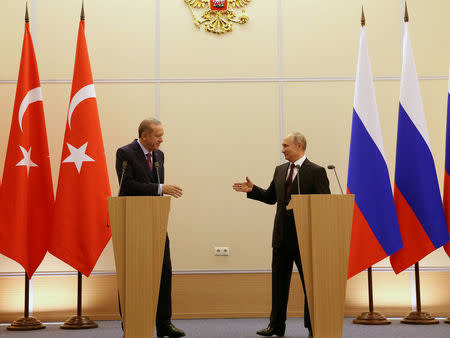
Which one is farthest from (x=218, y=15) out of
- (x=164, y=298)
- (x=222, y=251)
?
(x=164, y=298)

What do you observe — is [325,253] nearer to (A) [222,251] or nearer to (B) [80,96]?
(A) [222,251]

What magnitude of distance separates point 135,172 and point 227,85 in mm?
1710

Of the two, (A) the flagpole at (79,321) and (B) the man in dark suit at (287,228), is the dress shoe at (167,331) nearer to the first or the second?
(B) the man in dark suit at (287,228)

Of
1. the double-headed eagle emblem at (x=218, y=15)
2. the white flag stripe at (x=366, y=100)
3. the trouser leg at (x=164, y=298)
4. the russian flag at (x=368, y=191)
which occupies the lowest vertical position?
the trouser leg at (x=164, y=298)

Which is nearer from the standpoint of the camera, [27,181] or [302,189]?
[302,189]

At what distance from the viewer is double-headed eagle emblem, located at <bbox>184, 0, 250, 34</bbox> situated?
5.45 m

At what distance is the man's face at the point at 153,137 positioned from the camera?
160 inches

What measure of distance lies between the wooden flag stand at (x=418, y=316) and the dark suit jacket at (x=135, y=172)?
246cm

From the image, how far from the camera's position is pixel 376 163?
480 centimetres

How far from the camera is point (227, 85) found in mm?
5410

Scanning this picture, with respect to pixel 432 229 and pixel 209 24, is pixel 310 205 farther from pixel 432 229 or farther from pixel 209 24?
pixel 209 24

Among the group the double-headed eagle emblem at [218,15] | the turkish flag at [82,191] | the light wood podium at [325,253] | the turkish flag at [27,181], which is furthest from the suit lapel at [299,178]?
the turkish flag at [27,181]

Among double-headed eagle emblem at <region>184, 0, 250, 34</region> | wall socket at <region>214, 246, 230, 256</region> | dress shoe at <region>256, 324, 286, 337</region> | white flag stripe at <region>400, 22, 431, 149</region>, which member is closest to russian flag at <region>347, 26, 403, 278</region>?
white flag stripe at <region>400, 22, 431, 149</region>

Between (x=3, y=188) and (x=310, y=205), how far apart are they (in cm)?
269
